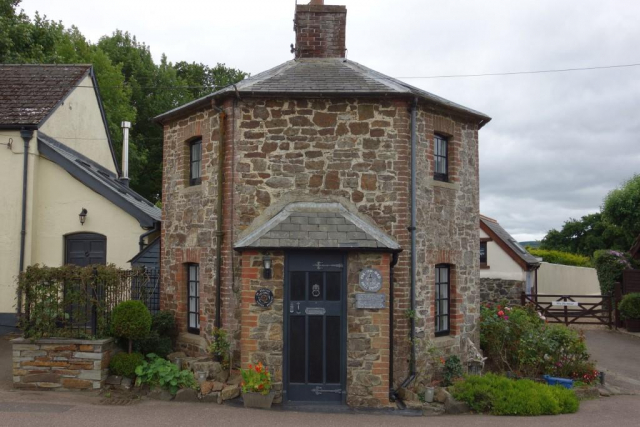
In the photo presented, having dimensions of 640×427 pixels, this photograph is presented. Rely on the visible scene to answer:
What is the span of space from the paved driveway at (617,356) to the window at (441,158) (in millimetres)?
5780

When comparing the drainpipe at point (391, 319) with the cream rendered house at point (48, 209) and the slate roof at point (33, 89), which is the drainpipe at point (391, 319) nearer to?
the cream rendered house at point (48, 209)

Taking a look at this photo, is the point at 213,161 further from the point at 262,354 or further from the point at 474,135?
the point at 474,135

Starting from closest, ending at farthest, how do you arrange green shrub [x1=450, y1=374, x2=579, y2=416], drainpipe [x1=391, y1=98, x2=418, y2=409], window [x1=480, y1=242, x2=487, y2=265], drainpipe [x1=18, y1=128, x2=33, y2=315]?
1. green shrub [x1=450, y1=374, x2=579, y2=416]
2. drainpipe [x1=391, y1=98, x2=418, y2=409]
3. drainpipe [x1=18, y1=128, x2=33, y2=315]
4. window [x1=480, y1=242, x2=487, y2=265]

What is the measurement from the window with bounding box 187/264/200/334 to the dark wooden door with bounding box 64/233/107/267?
182 inches

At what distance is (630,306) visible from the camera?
2000 centimetres

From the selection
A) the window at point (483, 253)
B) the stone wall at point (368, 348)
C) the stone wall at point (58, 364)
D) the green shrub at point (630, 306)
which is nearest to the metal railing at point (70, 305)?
the stone wall at point (58, 364)

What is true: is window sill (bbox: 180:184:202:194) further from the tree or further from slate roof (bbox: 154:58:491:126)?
the tree

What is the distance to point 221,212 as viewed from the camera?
10992 millimetres

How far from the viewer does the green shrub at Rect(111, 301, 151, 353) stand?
34.3ft

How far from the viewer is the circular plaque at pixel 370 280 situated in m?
9.80

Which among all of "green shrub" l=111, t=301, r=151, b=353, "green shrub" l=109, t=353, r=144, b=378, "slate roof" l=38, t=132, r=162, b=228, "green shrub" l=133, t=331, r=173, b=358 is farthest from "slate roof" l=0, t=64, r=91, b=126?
"green shrub" l=109, t=353, r=144, b=378

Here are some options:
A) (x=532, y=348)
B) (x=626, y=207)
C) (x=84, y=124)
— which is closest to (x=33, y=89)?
(x=84, y=124)

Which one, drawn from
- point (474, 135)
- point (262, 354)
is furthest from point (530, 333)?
point (262, 354)

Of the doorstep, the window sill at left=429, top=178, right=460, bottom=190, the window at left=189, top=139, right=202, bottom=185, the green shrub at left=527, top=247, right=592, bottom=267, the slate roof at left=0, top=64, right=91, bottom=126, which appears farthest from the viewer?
the green shrub at left=527, top=247, right=592, bottom=267
